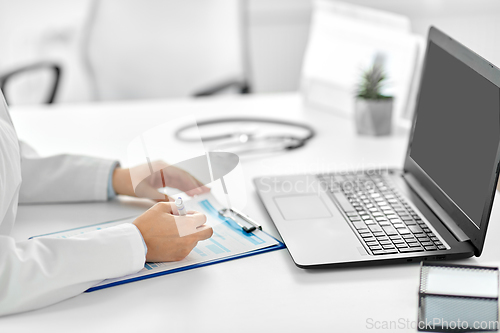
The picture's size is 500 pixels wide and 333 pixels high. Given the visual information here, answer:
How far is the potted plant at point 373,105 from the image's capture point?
1.20 m

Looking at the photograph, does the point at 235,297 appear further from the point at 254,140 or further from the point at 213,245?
the point at 254,140

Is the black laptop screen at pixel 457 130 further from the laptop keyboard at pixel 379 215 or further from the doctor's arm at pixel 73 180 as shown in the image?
the doctor's arm at pixel 73 180

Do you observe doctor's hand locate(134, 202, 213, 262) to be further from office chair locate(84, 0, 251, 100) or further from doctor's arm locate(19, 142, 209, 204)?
office chair locate(84, 0, 251, 100)

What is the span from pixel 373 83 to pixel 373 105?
53 millimetres

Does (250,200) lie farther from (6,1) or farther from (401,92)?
(6,1)

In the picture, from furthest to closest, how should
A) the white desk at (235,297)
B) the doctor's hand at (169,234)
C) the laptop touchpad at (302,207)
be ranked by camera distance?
the laptop touchpad at (302,207)
the doctor's hand at (169,234)
the white desk at (235,297)

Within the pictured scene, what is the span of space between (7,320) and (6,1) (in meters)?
2.47

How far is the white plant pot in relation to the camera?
120cm

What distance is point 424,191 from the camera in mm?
844

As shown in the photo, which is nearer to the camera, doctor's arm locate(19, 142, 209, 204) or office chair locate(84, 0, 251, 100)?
doctor's arm locate(19, 142, 209, 204)

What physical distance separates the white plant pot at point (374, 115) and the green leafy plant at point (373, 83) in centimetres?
2

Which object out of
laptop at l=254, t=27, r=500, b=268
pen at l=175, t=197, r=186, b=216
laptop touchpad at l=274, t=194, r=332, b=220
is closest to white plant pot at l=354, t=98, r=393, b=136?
laptop at l=254, t=27, r=500, b=268

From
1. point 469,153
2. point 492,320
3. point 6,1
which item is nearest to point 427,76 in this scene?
point 469,153

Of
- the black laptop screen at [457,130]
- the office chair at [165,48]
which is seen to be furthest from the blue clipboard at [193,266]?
the office chair at [165,48]
